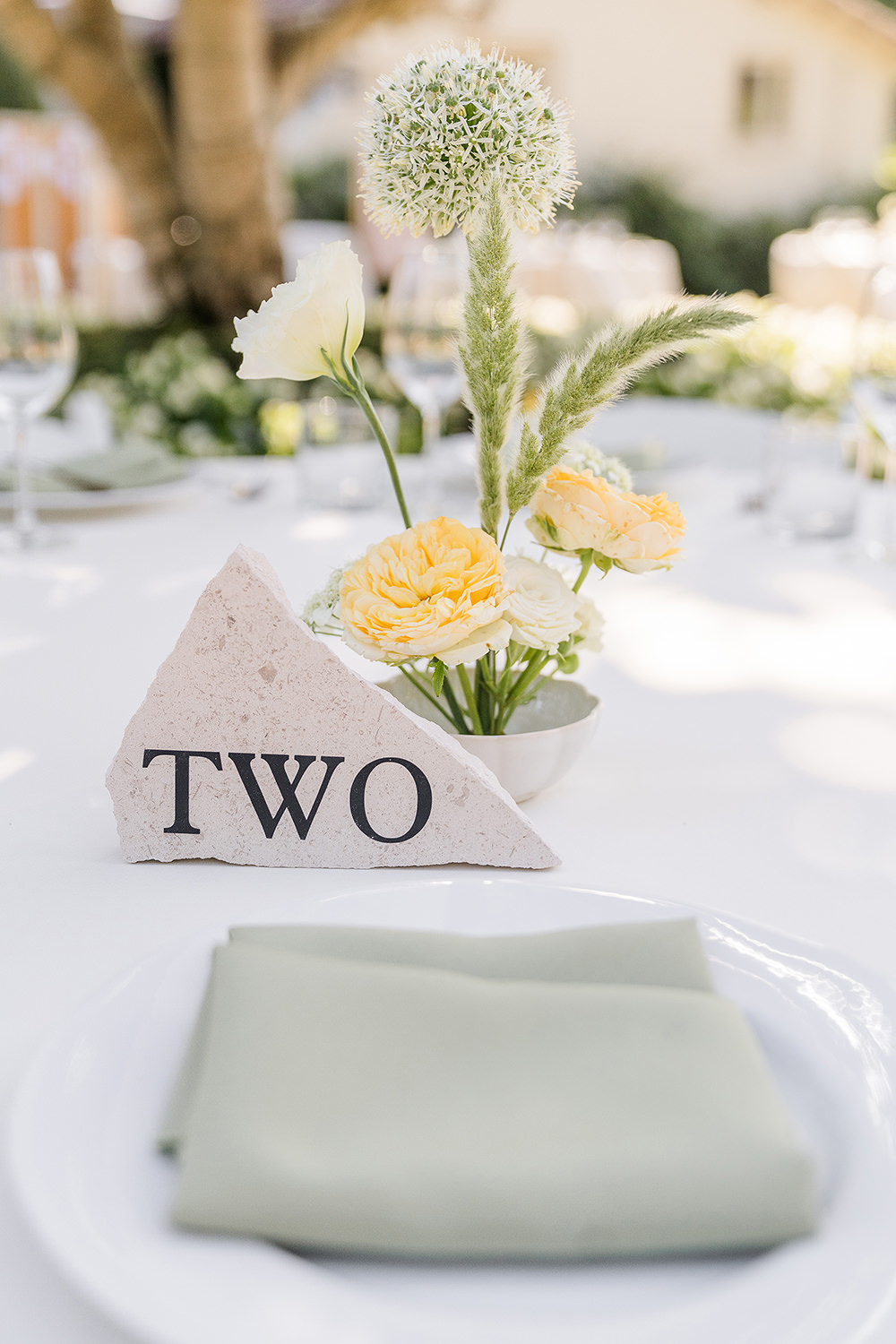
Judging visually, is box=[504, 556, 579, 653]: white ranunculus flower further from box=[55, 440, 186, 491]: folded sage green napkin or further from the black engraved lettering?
box=[55, 440, 186, 491]: folded sage green napkin

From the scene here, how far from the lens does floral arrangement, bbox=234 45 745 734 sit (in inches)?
24.0

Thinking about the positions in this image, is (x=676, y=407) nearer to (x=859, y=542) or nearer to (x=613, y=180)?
(x=859, y=542)

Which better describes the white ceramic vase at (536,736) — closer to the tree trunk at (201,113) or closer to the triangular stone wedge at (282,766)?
the triangular stone wedge at (282,766)

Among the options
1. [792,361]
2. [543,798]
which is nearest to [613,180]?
[792,361]

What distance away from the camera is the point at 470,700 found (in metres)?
0.73

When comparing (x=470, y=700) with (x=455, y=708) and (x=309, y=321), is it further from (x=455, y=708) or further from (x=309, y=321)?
(x=309, y=321)

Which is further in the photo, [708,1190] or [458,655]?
[458,655]

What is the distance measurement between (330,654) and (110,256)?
998 centimetres

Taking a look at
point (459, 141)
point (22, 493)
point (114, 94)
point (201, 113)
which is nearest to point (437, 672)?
point (459, 141)

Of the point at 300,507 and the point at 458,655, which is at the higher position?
the point at 458,655

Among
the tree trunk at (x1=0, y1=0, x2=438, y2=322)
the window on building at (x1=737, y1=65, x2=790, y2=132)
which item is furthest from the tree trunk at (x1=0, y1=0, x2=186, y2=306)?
the window on building at (x1=737, y1=65, x2=790, y2=132)

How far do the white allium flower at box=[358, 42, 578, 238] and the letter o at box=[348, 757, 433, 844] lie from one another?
11.1 inches

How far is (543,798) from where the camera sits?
2.55 ft

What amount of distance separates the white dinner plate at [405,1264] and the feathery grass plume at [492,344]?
32 cm
